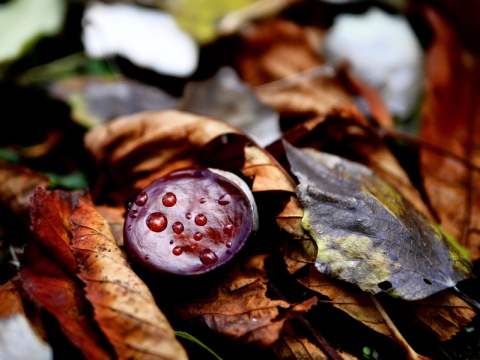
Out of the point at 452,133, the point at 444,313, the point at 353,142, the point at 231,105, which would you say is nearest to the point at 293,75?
the point at 231,105

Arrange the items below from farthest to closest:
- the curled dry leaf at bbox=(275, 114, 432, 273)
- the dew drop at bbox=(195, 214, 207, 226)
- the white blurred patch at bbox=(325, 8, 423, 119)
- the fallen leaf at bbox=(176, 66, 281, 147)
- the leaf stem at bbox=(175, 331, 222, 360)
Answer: the white blurred patch at bbox=(325, 8, 423, 119)
the fallen leaf at bbox=(176, 66, 281, 147)
the curled dry leaf at bbox=(275, 114, 432, 273)
the dew drop at bbox=(195, 214, 207, 226)
the leaf stem at bbox=(175, 331, 222, 360)

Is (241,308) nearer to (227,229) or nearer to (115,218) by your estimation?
(227,229)

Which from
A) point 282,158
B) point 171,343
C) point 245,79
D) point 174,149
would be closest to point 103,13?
point 245,79

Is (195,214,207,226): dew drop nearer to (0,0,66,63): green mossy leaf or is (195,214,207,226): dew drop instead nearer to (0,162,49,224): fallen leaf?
(0,162,49,224): fallen leaf

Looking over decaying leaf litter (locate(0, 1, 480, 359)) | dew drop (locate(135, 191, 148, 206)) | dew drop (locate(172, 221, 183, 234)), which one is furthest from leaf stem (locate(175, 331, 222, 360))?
dew drop (locate(135, 191, 148, 206))

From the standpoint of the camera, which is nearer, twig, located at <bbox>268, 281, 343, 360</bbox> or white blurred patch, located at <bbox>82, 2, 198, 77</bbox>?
twig, located at <bbox>268, 281, 343, 360</bbox>
